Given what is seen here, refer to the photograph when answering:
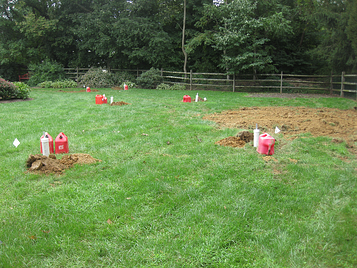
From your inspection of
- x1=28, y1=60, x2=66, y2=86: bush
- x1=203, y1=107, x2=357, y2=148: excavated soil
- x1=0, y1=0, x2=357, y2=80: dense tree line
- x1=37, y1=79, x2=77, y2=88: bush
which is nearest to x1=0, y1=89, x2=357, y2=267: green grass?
x1=203, y1=107, x2=357, y2=148: excavated soil

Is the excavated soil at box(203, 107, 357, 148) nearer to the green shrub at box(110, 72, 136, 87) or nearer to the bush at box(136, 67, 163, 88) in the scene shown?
the bush at box(136, 67, 163, 88)

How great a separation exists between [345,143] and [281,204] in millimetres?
3104

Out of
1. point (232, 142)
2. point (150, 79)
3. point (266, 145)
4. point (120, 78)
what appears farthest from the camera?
point (120, 78)

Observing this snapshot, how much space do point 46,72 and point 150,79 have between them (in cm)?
934

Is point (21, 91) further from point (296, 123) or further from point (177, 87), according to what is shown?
point (296, 123)

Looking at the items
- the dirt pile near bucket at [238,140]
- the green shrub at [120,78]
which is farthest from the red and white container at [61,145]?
the green shrub at [120,78]

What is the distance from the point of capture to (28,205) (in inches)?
122

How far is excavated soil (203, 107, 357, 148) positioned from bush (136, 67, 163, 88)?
11.8 meters

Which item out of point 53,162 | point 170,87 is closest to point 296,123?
point 53,162

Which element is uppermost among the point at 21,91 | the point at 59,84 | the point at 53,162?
the point at 59,84

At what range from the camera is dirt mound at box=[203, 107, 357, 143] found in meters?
6.32

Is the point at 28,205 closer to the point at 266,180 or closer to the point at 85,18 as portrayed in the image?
the point at 266,180

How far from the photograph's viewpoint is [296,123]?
7195mm

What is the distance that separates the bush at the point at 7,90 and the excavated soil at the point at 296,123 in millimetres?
8997
